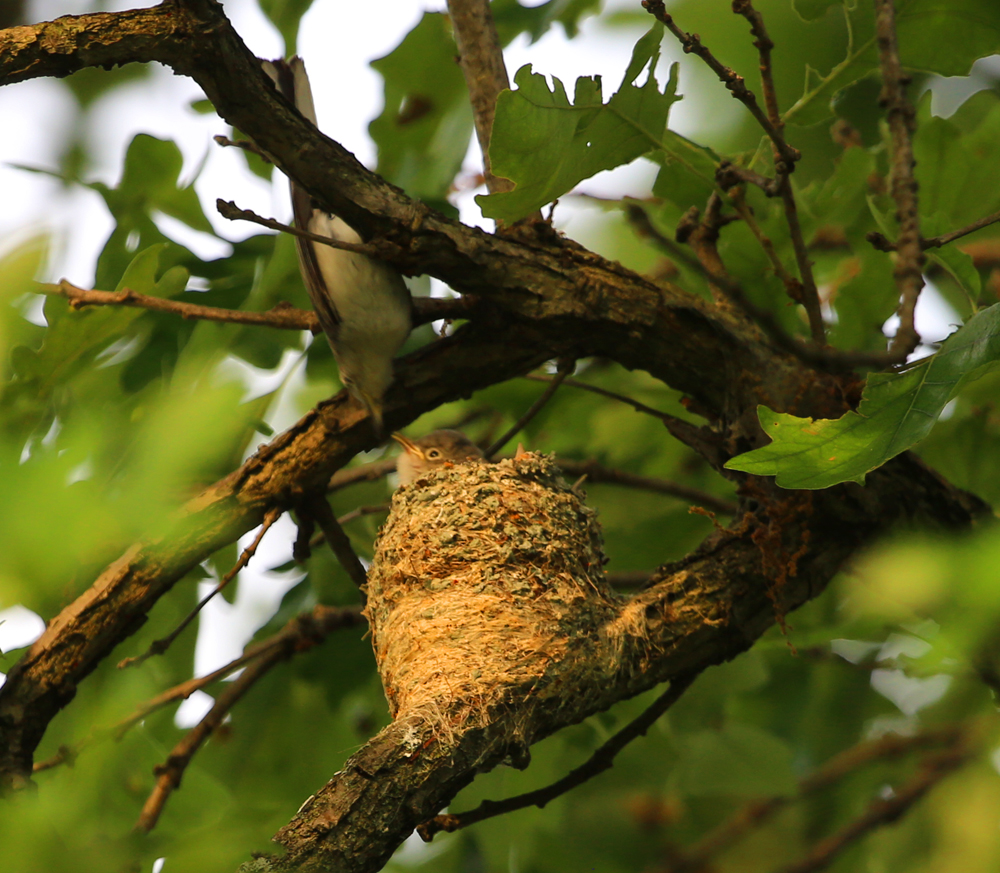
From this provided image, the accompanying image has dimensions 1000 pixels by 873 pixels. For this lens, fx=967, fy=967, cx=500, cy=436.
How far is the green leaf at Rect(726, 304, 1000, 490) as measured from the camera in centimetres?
202

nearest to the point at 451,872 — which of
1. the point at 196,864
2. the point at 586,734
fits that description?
the point at 586,734

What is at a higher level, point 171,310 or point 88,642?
point 171,310

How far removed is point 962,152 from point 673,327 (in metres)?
1.40

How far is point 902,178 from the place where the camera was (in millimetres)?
2805

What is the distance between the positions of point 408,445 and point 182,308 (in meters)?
1.78

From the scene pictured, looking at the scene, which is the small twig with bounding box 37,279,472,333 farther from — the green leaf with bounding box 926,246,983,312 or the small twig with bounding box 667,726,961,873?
the small twig with bounding box 667,726,961,873

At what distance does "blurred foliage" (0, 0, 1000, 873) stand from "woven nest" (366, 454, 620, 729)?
1.96 ft

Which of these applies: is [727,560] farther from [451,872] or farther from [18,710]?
[451,872]

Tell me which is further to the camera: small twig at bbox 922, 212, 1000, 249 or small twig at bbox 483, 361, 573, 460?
small twig at bbox 483, 361, 573, 460

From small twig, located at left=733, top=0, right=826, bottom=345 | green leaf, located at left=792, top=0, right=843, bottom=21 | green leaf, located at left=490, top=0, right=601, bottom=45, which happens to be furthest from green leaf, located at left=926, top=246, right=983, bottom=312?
green leaf, located at left=490, top=0, right=601, bottom=45

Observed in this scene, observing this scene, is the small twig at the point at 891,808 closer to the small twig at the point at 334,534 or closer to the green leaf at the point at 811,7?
the small twig at the point at 334,534

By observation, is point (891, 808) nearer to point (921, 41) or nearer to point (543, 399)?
point (543, 399)

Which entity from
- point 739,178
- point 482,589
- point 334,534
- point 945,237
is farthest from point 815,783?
point 739,178

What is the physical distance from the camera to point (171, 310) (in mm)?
2973
